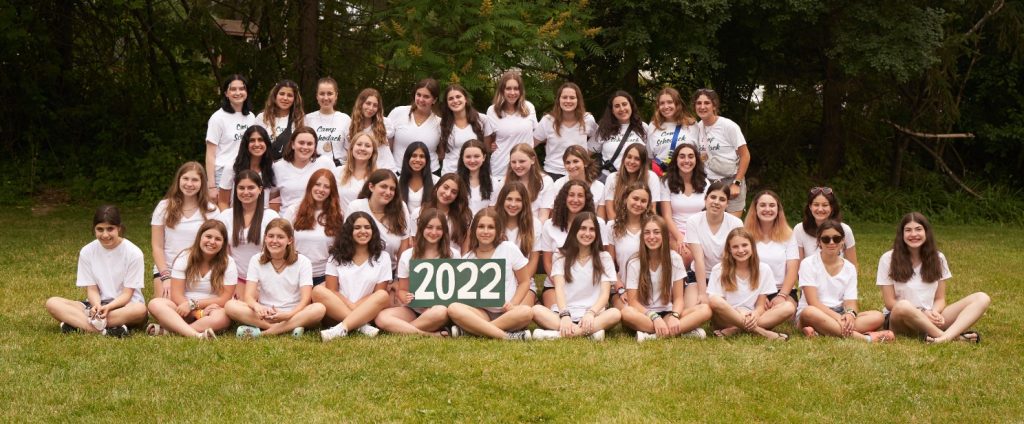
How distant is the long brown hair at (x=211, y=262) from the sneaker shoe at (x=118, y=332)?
52 centimetres

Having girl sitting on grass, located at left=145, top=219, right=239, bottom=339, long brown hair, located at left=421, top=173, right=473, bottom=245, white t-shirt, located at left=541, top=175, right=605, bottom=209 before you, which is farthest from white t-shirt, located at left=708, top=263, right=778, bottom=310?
girl sitting on grass, located at left=145, top=219, right=239, bottom=339

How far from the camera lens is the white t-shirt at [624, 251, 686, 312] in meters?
7.61

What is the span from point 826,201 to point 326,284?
3.67 m

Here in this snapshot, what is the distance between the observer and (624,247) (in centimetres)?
778

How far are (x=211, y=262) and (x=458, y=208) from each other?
1806mm

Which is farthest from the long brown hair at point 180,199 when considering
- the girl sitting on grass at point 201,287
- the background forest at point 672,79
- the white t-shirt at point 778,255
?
the background forest at point 672,79

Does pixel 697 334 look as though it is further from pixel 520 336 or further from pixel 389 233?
pixel 389 233

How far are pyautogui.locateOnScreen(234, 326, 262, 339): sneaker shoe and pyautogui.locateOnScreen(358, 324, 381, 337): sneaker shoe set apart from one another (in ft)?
2.20

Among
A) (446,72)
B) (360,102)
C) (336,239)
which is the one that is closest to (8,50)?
(446,72)

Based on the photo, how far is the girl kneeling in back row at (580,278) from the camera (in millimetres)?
7391

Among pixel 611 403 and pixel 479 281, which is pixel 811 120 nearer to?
pixel 479 281

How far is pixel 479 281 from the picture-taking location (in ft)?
24.2

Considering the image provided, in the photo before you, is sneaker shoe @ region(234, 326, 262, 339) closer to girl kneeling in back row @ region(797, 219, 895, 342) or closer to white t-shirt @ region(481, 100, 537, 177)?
white t-shirt @ region(481, 100, 537, 177)

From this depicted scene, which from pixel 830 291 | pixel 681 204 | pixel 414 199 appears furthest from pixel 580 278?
pixel 830 291
